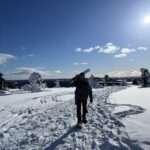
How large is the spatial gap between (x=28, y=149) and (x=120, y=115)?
15.6ft

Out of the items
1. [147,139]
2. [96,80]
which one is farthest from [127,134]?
[96,80]

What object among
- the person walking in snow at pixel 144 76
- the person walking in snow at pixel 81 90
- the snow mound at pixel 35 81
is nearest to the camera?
the person walking in snow at pixel 81 90

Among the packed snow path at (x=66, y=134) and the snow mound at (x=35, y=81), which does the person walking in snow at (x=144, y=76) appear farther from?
the packed snow path at (x=66, y=134)

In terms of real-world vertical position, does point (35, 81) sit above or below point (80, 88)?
above

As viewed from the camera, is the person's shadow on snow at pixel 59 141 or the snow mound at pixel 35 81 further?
the snow mound at pixel 35 81

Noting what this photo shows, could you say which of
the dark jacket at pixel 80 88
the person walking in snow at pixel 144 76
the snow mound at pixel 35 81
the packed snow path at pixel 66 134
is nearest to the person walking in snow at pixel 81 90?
the dark jacket at pixel 80 88

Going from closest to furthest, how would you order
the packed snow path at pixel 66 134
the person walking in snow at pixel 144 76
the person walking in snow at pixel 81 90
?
the packed snow path at pixel 66 134
the person walking in snow at pixel 81 90
the person walking in snow at pixel 144 76

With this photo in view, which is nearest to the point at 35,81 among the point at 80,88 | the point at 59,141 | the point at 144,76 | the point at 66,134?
the point at 144,76

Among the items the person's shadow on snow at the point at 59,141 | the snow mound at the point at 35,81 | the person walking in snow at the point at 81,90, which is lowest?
the person's shadow on snow at the point at 59,141

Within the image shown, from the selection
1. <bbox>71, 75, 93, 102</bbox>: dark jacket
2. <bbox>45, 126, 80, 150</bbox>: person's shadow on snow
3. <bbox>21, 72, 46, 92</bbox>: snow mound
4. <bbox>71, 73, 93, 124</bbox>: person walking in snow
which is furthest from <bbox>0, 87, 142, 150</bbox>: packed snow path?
<bbox>21, 72, 46, 92</bbox>: snow mound

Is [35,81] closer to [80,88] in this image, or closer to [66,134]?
[80,88]

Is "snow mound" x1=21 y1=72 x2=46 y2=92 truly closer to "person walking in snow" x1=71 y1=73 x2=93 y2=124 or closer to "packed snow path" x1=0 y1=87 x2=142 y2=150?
"packed snow path" x1=0 y1=87 x2=142 y2=150

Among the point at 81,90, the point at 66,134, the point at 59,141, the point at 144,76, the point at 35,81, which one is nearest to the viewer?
the point at 59,141

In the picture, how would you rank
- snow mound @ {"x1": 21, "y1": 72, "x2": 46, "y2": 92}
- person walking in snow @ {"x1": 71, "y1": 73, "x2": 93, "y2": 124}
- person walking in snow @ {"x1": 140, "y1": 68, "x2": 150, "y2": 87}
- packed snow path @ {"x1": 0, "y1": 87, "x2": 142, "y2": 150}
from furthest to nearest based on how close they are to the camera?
person walking in snow @ {"x1": 140, "y1": 68, "x2": 150, "y2": 87} → snow mound @ {"x1": 21, "y1": 72, "x2": 46, "y2": 92} → person walking in snow @ {"x1": 71, "y1": 73, "x2": 93, "y2": 124} → packed snow path @ {"x1": 0, "y1": 87, "x2": 142, "y2": 150}
